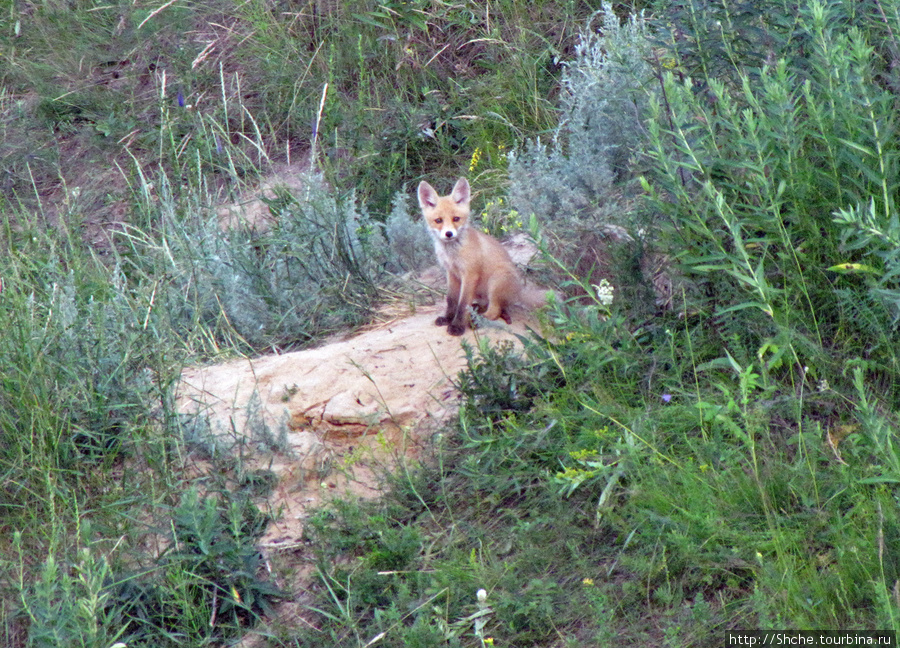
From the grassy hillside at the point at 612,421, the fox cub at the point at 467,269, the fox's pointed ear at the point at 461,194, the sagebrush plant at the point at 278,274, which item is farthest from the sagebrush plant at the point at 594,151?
the sagebrush plant at the point at 278,274

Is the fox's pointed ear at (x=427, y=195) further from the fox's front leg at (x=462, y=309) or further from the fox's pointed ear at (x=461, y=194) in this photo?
the fox's front leg at (x=462, y=309)

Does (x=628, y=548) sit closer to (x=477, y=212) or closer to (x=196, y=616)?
(x=196, y=616)

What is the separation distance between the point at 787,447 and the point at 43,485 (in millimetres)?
2833

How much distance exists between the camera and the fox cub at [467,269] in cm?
501

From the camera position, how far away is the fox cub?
5008 mm

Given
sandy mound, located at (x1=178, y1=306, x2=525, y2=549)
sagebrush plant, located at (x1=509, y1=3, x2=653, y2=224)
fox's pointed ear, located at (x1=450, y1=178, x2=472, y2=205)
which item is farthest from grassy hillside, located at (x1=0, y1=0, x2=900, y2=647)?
fox's pointed ear, located at (x1=450, y1=178, x2=472, y2=205)

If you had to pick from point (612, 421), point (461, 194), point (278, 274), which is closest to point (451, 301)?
point (461, 194)

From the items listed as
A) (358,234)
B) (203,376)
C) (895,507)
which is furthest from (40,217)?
(895,507)

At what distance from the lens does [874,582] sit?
2434mm

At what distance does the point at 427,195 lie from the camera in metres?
5.60

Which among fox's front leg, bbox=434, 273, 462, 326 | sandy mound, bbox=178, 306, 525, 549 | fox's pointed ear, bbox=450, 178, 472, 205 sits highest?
fox's pointed ear, bbox=450, 178, 472, 205

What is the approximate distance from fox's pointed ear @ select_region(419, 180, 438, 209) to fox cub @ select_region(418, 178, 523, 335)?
0.24ft

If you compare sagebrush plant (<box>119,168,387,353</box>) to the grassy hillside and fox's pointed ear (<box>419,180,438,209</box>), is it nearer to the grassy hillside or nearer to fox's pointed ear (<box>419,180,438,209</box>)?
the grassy hillside

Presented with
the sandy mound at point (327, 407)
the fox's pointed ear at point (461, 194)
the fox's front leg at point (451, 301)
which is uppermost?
the fox's pointed ear at point (461, 194)
